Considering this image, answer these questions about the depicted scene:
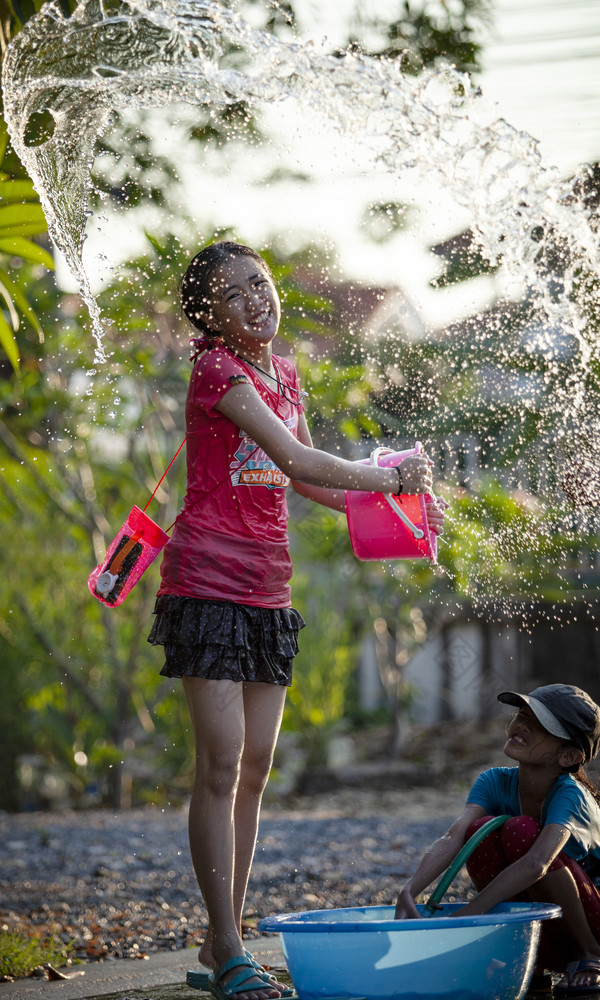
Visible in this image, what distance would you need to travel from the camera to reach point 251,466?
2.17m

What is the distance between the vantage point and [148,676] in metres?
6.10

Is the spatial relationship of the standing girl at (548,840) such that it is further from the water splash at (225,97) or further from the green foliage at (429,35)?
the green foliage at (429,35)

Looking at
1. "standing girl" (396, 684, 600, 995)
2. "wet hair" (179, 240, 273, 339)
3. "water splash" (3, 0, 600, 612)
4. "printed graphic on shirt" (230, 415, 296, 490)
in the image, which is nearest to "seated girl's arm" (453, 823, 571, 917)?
"standing girl" (396, 684, 600, 995)

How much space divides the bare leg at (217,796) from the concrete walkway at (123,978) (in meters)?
0.19

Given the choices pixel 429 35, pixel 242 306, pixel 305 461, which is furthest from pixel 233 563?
pixel 429 35

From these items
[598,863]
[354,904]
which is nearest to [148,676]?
[354,904]

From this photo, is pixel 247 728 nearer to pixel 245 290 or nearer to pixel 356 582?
pixel 245 290

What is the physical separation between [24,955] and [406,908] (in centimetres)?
101

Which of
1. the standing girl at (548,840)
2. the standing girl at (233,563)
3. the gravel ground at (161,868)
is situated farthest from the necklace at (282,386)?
the gravel ground at (161,868)

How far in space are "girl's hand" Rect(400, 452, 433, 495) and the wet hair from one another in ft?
1.68

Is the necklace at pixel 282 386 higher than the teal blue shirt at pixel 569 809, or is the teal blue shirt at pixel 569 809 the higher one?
the necklace at pixel 282 386

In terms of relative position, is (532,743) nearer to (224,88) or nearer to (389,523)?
(389,523)

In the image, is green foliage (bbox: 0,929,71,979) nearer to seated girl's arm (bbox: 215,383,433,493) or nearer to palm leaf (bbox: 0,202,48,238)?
seated girl's arm (bbox: 215,383,433,493)

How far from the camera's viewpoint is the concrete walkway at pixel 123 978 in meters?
2.10
